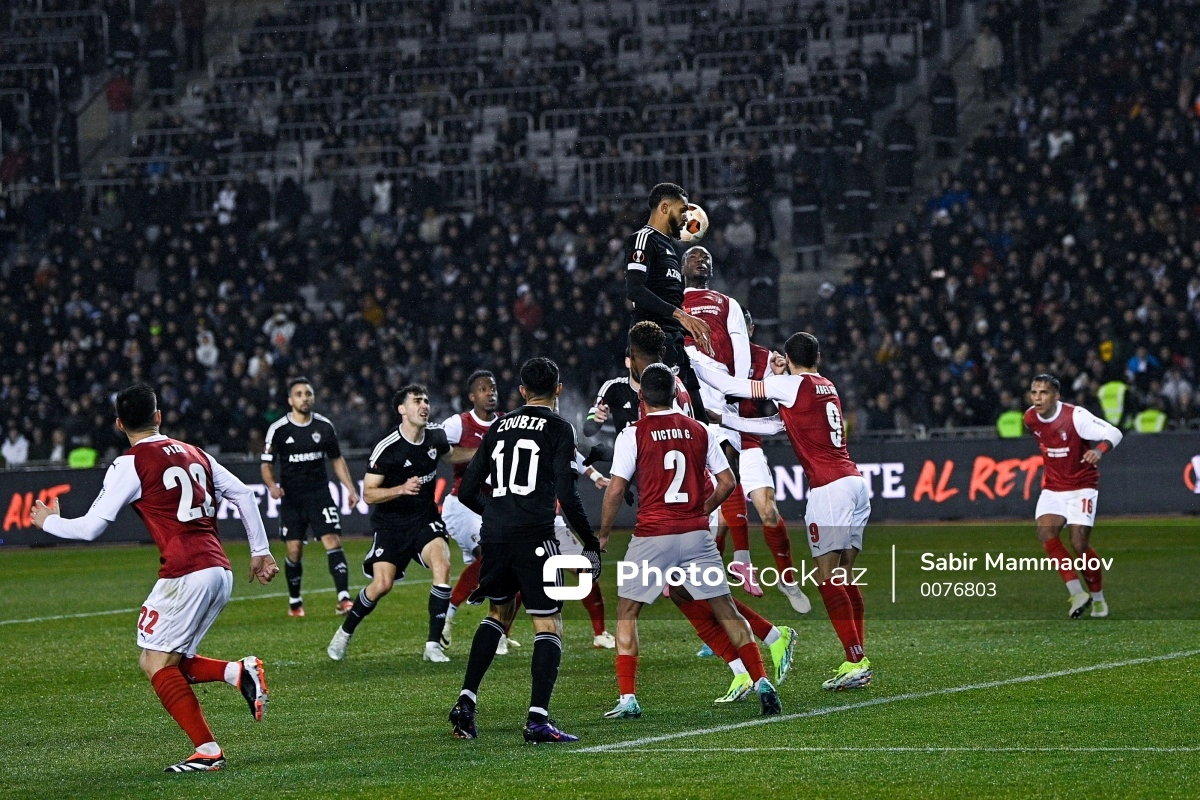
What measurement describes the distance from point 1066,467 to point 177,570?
9.70 m

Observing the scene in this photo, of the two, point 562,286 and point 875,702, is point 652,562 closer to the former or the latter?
point 875,702

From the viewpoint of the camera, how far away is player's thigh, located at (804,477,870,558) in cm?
1146

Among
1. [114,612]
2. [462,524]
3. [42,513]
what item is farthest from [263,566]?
[114,612]

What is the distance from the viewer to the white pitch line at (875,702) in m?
9.27

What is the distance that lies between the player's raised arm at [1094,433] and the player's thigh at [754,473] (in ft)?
10.4

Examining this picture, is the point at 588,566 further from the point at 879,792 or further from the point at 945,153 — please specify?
the point at 945,153

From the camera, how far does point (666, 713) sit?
34.1ft

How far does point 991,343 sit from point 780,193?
6661 millimetres

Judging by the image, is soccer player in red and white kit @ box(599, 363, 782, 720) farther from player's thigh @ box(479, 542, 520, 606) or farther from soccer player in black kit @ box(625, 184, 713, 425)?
soccer player in black kit @ box(625, 184, 713, 425)

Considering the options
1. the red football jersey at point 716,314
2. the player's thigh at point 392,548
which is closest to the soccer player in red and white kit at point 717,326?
the red football jersey at point 716,314

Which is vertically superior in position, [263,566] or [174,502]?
[174,502]

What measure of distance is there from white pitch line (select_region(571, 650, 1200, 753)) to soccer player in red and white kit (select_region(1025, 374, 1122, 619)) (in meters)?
3.36

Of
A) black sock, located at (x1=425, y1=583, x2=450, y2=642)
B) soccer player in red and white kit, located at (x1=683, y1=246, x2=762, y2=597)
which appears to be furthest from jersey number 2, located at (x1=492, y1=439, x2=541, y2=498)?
black sock, located at (x1=425, y1=583, x2=450, y2=642)

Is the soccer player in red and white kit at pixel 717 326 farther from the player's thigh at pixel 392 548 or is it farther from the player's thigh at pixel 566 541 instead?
the player's thigh at pixel 392 548
